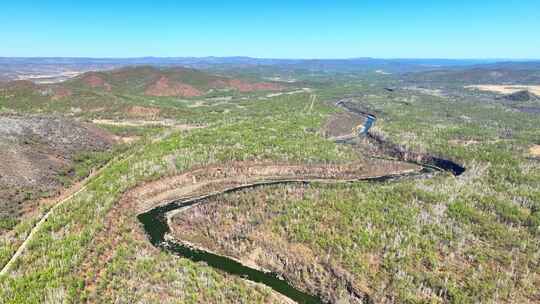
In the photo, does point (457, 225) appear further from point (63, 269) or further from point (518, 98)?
point (518, 98)

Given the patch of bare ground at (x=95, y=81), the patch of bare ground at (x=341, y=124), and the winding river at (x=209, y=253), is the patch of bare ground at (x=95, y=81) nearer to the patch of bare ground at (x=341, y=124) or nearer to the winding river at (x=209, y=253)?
the patch of bare ground at (x=341, y=124)

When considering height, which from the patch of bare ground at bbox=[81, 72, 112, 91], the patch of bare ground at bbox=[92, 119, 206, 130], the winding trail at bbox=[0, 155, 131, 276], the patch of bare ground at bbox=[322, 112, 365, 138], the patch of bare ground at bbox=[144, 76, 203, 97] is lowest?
the winding trail at bbox=[0, 155, 131, 276]

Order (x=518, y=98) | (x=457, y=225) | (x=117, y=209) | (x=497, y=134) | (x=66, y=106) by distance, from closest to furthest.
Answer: (x=457, y=225), (x=117, y=209), (x=497, y=134), (x=66, y=106), (x=518, y=98)

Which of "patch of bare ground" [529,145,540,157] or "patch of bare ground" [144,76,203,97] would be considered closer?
"patch of bare ground" [529,145,540,157]

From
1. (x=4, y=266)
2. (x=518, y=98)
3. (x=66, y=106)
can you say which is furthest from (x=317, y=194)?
(x=518, y=98)

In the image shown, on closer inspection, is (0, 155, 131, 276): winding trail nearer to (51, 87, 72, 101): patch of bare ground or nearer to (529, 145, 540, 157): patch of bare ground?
(51, 87, 72, 101): patch of bare ground

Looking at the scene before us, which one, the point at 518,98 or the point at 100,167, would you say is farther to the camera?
the point at 518,98

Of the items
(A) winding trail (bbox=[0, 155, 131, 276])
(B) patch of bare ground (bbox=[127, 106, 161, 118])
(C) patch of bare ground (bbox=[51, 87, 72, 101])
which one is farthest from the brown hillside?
(A) winding trail (bbox=[0, 155, 131, 276])

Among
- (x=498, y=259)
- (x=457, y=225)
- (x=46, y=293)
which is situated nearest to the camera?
(x=46, y=293)

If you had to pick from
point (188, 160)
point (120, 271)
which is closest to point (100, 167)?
point (188, 160)
